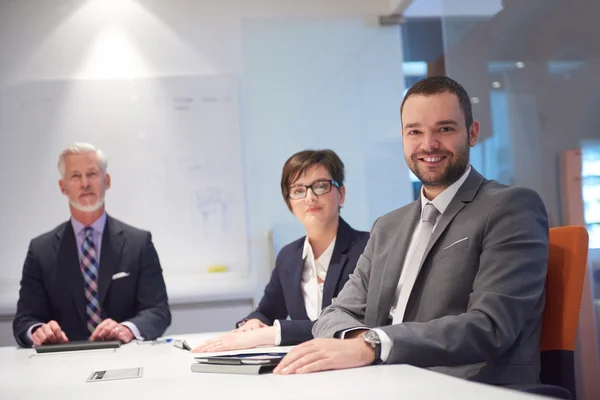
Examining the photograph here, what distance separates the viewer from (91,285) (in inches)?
140

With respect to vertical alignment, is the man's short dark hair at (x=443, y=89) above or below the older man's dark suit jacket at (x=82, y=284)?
above

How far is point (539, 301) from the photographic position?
193 cm

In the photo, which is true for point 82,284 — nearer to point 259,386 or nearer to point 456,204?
point 456,204

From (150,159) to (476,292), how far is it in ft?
12.1

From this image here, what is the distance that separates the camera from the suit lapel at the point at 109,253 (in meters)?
3.51

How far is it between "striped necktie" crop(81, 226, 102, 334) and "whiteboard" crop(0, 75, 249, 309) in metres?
1.49

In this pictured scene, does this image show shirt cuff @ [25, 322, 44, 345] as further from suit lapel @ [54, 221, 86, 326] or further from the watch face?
the watch face

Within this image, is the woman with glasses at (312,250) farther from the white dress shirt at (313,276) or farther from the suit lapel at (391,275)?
the suit lapel at (391,275)

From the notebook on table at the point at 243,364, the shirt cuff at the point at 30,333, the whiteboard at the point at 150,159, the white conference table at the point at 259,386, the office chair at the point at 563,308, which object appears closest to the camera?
the white conference table at the point at 259,386

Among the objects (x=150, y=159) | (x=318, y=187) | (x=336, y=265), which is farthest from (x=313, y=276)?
(x=150, y=159)

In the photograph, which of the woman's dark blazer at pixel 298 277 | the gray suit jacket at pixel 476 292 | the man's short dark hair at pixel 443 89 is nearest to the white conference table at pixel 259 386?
the gray suit jacket at pixel 476 292

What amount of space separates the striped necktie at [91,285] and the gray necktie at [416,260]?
6.27 feet

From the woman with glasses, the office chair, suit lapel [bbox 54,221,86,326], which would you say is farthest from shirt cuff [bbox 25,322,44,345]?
the office chair

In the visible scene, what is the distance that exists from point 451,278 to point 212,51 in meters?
3.77
